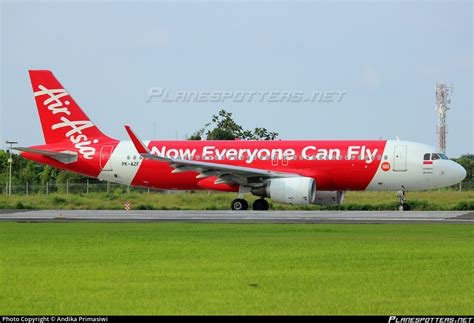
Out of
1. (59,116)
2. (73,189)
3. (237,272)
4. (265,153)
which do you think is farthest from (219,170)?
(73,189)

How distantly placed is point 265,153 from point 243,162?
42.5 inches

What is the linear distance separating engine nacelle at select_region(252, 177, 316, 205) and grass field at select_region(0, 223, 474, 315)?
13786 millimetres

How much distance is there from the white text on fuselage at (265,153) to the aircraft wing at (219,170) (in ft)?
2.67

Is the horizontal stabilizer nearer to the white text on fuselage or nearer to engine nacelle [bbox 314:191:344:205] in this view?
the white text on fuselage

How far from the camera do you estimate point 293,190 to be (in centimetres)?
3916

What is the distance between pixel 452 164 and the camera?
41.2 m

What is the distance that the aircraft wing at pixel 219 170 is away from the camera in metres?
40.1

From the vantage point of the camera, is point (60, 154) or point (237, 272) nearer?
point (237, 272)

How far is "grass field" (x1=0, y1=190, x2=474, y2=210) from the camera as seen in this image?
4422 centimetres

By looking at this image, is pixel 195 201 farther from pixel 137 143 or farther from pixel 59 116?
pixel 137 143

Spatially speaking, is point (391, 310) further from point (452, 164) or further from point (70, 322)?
point (452, 164)

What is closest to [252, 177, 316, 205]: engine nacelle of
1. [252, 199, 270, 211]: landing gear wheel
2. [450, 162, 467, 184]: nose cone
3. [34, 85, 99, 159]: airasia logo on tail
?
[252, 199, 270, 211]: landing gear wheel

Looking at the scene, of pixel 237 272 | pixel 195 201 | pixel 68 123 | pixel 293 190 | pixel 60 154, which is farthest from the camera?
pixel 195 201

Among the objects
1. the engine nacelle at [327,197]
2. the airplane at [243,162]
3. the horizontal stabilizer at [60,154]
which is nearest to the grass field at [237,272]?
the airplane at [243,162]
